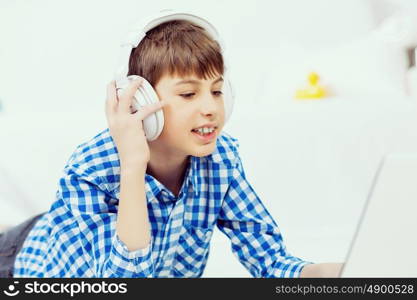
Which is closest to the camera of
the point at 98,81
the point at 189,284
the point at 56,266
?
the point at 189,284

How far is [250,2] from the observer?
1.67m

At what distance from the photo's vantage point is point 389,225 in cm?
43

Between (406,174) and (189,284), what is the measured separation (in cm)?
25

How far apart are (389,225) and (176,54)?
0.30 meters

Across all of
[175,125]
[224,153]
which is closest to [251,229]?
[224,153]

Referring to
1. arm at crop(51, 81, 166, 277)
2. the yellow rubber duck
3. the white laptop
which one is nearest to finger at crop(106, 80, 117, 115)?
arm at crop(51, 81, 166, 277)

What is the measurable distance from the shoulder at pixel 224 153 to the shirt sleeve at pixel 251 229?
0.01 meters

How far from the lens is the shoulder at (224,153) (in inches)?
29.5

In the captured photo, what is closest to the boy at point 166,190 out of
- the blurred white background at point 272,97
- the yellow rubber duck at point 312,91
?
the blurred white background at point 272,97

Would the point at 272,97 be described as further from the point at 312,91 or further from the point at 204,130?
the point at 204,130

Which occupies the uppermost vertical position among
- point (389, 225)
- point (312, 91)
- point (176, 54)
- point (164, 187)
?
point (312, 91)

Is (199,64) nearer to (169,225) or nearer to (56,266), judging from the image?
(169,225)

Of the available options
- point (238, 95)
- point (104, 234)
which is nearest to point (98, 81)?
point (238, 95)

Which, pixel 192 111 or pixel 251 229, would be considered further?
pixel 251 229
